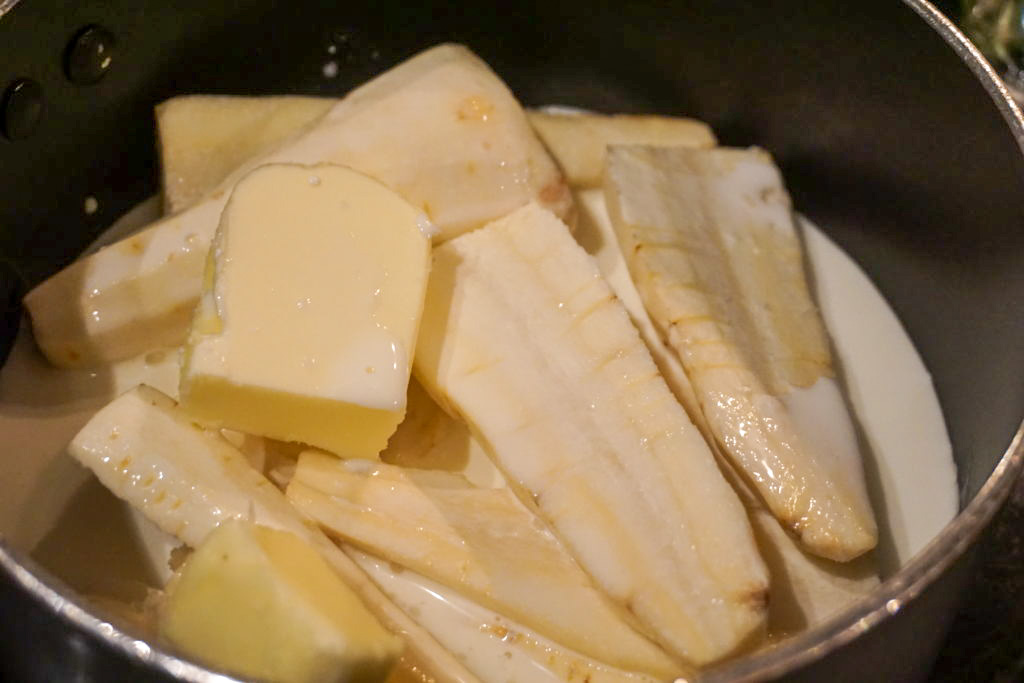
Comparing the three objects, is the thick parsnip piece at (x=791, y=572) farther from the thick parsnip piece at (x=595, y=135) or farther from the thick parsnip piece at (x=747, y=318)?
the thick parsnip piece at (x=595, y=135)

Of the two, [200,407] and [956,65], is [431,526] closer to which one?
[200,407]

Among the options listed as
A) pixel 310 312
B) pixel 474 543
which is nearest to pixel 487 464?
pixel 474 543

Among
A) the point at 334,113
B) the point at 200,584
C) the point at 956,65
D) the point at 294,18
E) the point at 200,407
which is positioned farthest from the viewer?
the point at 294,18

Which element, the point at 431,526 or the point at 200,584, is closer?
the point at 200,584

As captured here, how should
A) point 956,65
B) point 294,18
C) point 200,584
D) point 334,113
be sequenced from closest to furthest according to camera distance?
point 200,584, point 956,65, point 334,113, point 294,18

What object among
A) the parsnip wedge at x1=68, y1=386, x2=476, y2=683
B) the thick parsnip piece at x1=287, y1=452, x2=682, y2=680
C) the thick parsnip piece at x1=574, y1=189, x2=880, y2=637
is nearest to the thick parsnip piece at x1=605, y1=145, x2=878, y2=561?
the thick parsnip piece at x1=574, y1=189, x2=880, y2=637

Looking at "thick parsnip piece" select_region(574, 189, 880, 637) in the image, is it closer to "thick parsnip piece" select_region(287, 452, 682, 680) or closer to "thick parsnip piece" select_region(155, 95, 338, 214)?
"thick parsnip piece" select_region(287, 452, 682, 680)

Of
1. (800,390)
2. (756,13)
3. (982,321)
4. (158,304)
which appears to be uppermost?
(756,13)

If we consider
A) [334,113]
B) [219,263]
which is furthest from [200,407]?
[334,113]
